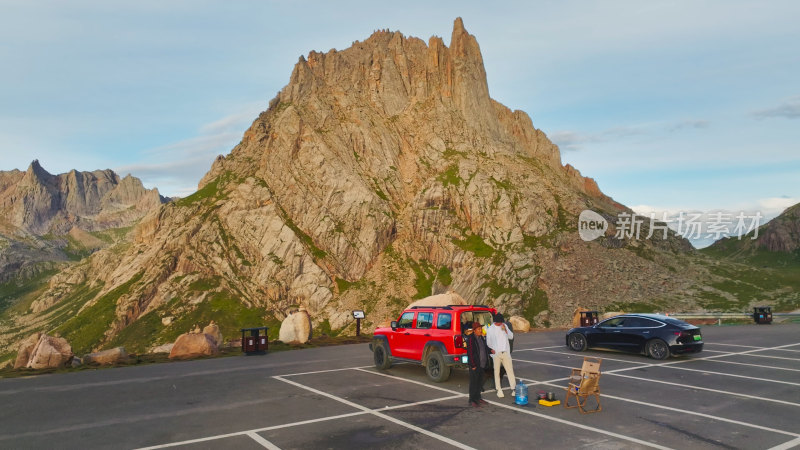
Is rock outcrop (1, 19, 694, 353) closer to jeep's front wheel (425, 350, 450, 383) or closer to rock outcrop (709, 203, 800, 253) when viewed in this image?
rock outcrop (709, 203, 800, 253)

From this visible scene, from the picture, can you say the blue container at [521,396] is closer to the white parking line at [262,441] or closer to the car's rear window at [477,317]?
the car's rear window at [477,317]

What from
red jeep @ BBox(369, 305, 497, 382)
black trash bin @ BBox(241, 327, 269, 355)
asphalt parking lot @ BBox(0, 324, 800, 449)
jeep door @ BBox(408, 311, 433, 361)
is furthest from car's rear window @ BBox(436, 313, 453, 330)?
black trash bin @ BBox(241, 327, 269, 355)

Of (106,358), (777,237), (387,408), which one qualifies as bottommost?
(387,408)

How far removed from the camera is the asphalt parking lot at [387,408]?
10.1 meters

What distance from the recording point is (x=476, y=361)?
43.0ft

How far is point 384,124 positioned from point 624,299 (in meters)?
75.2

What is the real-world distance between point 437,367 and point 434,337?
977 millimetres

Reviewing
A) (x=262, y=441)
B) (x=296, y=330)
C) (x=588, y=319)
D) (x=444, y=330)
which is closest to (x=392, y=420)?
(x=262, y=441)

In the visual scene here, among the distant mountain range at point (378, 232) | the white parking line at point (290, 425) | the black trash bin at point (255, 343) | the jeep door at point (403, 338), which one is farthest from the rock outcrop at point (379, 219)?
the white parking line at point (290, 425)

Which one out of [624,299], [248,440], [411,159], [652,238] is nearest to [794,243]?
[652,238]

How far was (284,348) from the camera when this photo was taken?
86.5 feet

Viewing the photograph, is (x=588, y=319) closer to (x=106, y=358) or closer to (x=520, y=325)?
(x=520, y=325)

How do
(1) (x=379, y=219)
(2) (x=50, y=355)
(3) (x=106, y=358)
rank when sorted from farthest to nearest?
(1) (x=379, y=219), (3) (x=106, y=358), (2) (x=50, y=355)

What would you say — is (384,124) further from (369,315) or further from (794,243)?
(794,243)
